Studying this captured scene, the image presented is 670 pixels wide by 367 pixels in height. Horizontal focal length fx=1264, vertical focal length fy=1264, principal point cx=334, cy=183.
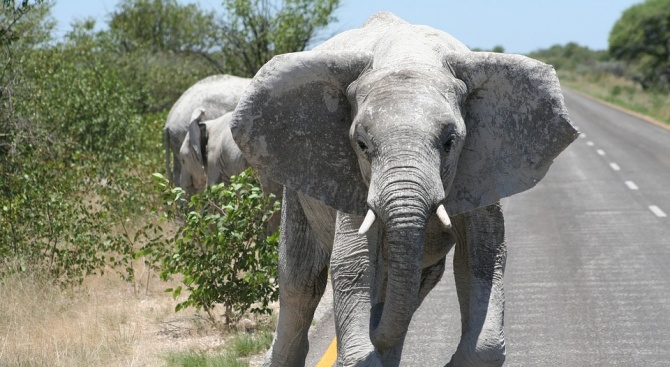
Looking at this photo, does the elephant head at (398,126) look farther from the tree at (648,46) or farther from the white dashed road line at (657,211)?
the tree at (648,46)

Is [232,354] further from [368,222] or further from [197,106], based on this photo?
[197,106]

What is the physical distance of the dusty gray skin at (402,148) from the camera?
17.1ft

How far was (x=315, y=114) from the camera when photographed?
5883mm

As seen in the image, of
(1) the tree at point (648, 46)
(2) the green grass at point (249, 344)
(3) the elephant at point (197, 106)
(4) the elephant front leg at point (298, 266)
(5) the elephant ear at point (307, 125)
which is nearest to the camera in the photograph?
(5) the elephant ear at point (307, 125)

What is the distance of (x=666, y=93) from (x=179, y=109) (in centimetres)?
4626

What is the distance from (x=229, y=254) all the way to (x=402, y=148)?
15.7ft

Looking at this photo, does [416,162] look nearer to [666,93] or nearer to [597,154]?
[597,154]

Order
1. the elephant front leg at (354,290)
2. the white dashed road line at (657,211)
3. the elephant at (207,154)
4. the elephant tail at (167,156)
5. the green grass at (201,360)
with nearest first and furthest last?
1. the elephant front leg at (354,290)
2. the green grass at (201,360)
3. the elephant at (207,154)
4. the white dashed road line at (657,211)
5. the elephant tail at (167,156)

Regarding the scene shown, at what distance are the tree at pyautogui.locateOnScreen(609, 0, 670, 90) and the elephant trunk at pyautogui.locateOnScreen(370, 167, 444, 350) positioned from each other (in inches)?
2800

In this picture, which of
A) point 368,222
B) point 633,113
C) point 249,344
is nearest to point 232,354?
point 249,344

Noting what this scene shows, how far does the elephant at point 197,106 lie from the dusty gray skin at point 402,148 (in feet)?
38.7

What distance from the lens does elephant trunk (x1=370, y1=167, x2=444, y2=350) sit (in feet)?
16.0

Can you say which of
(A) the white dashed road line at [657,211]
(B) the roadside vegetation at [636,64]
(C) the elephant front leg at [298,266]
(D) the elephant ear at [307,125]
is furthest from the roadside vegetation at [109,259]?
(B) the roadside vegetation at [636,64]

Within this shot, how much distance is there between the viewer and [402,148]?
16.6 feet
